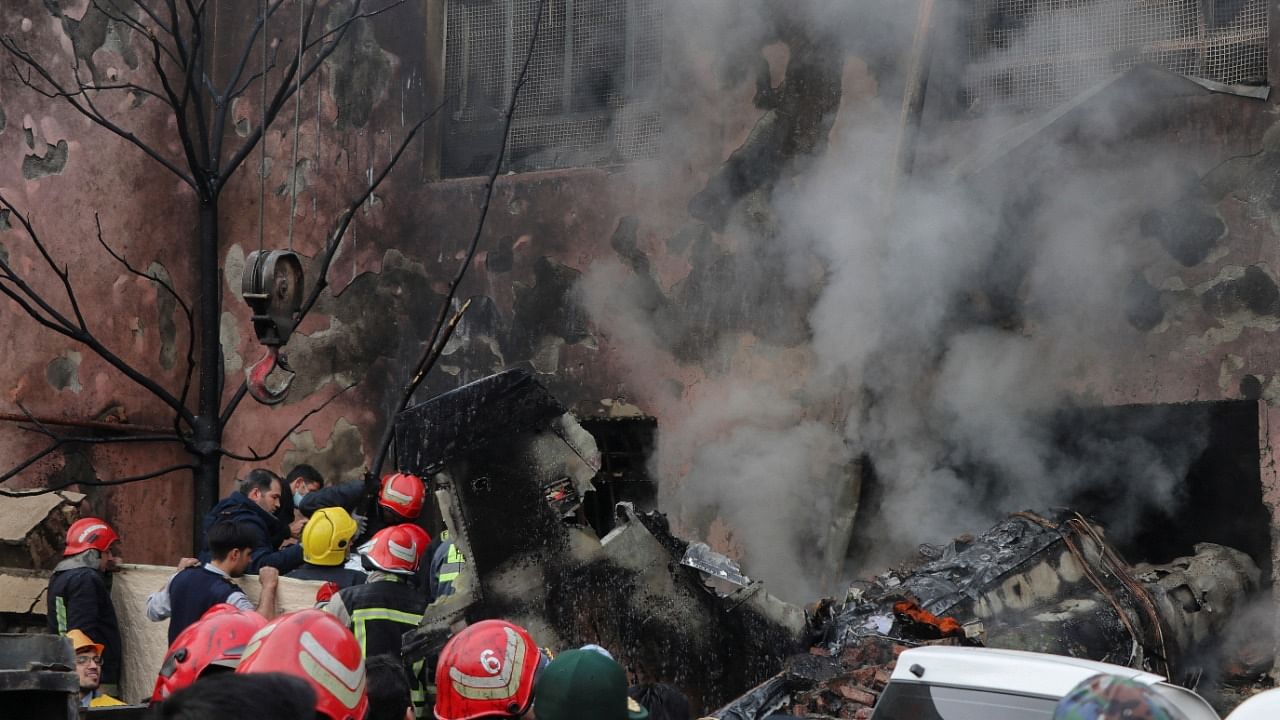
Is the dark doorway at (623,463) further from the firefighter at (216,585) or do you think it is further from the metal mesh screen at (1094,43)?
the firefighter at (216,585)

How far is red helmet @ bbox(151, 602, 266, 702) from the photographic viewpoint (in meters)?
3.33

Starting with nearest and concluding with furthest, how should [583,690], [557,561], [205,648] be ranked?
[583,690] → [205,648] → [557,561]

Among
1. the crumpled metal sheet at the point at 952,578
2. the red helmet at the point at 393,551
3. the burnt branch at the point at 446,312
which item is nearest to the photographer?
the red helmet at the point at 393,551

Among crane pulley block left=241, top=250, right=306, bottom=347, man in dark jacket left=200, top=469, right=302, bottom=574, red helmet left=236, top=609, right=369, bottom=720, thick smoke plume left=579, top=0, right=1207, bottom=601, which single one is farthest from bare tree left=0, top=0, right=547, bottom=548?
red helmet left=236, top=609, right=369, bottom=720

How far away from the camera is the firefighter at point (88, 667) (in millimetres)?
5238

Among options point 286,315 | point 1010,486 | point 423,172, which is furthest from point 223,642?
point 423,172

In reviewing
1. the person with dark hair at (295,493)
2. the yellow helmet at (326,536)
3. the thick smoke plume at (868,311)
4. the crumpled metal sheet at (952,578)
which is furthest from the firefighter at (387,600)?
the thick smoke plume at (868,311)

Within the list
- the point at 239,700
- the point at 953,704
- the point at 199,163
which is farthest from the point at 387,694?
the point at 199,163

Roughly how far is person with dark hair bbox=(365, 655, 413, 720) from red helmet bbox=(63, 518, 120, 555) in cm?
313

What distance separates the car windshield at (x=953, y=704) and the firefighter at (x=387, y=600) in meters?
1.95

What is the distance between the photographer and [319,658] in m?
2.98

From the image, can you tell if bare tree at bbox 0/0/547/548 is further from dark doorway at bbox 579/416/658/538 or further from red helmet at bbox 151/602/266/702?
red helmet at bbox 151/602/266/702

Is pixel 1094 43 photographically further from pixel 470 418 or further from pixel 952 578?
pixel 470 418

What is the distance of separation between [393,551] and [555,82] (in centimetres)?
572
